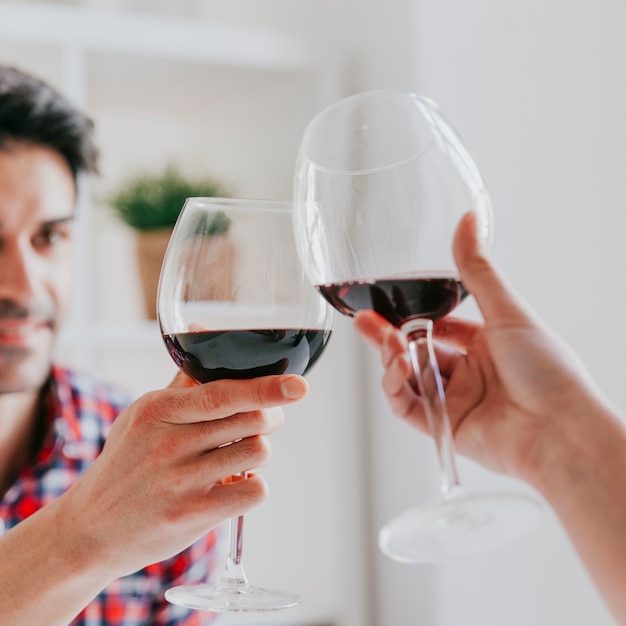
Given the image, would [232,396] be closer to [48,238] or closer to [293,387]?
[293,387]

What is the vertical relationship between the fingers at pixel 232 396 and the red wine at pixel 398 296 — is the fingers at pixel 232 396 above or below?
below

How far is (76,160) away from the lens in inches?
76.4

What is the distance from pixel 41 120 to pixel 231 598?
140 centimetres

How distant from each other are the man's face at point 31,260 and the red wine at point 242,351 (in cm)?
110

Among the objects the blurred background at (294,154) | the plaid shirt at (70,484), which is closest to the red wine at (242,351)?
the plaid shirt at (70,484)

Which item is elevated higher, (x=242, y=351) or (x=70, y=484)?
(x=242, y=351)

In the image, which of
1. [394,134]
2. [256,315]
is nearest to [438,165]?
[394,134]

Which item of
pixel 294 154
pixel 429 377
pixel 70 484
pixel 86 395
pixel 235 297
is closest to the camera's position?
pixel 235 297

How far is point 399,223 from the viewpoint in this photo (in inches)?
29.8

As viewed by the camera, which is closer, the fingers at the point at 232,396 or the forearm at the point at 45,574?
the fingers at the point at 232,396

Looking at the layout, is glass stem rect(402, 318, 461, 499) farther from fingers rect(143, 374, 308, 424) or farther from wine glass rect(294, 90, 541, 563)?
fingers rect(143, 374, 308, 424)

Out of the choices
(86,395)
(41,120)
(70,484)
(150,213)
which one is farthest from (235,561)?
(150,213)

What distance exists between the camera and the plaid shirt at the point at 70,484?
5.53 feet

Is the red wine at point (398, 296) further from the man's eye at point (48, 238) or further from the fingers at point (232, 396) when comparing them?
the man's eye at point (48, 238)
